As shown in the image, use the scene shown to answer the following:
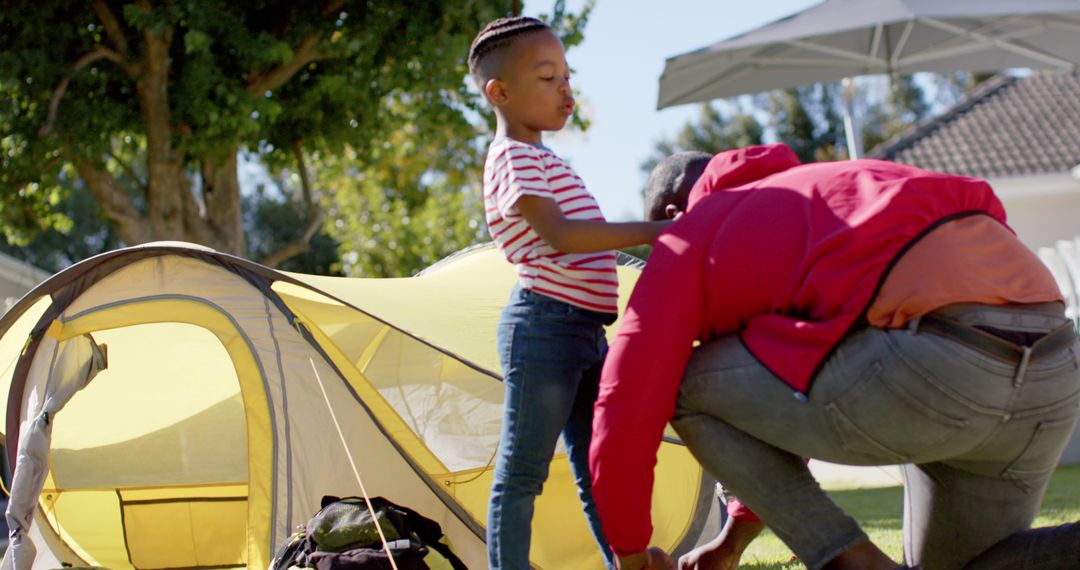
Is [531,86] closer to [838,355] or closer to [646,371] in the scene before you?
[646,371]

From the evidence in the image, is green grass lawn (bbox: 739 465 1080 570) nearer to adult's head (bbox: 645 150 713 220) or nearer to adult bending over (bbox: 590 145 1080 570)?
adult's head (bbox: 645 150 713 220)

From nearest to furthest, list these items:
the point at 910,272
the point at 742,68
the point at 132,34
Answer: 1. the point at 910,272
2. the point at 742,68
3. the point at 132,34

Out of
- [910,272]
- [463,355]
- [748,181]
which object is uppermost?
[748,181]

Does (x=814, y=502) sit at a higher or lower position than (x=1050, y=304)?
lower

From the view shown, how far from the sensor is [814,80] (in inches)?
314

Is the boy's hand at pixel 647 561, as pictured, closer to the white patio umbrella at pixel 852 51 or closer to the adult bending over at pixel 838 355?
the adult bending over at pixel 838 355

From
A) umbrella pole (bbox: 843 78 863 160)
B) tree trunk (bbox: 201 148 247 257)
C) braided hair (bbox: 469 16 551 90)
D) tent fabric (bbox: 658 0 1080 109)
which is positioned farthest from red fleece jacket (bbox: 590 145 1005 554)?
tree trunk (bbox: 201 148 247 257)

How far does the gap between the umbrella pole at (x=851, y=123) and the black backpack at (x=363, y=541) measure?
15.4 ft

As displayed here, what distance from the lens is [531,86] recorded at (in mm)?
2555

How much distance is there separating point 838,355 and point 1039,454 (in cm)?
44

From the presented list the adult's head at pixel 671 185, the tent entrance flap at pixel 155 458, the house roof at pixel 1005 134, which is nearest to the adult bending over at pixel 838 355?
the adult's head at pixel 671 185

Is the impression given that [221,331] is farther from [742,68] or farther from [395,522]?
[742,68]

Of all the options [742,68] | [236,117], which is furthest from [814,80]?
[236,117]

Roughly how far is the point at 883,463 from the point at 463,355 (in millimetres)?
1703
